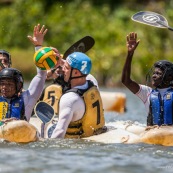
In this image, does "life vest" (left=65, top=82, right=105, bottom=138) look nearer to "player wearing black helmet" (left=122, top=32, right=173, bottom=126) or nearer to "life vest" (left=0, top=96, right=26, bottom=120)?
"player wearing black helmet" (left=122, top=32, right=173, bottom=126)

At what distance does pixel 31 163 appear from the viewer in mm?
7211

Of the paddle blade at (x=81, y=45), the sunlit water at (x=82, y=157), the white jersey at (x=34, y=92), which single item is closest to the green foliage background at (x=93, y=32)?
the paddle blade at (x=81, y=45)

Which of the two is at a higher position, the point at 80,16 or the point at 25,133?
the point at 80,16

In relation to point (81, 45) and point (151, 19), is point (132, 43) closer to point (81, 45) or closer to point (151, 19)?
point (151, 19)

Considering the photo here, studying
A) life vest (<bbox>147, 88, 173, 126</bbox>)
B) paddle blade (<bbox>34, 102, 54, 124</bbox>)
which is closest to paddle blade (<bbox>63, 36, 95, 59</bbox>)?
paddle blade (<bbox>34, 102, 54, 124</bbox>)

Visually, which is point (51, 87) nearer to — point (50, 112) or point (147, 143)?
point (50, 112)

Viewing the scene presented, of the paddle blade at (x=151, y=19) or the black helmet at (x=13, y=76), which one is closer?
the black helmet at (x=13, y=76)

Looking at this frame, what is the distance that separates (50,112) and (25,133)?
2.86 feet

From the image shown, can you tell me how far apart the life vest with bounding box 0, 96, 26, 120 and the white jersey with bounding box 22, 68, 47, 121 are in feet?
0.24

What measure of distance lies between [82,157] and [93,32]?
18.7m

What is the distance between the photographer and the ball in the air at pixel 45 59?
29.2 ft

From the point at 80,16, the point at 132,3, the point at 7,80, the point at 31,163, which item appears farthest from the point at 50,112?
the point at 132,3

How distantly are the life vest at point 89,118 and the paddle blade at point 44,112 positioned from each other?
22.6 inches

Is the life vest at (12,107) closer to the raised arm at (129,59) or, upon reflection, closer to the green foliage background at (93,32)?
the raised arm at (129,59)
